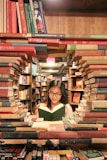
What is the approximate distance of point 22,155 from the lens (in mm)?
1158

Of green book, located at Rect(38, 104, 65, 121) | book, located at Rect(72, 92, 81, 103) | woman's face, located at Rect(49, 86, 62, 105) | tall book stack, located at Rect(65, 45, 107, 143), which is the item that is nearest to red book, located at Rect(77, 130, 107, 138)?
tall book stack, located at Rect(65, 45, 107, 143)

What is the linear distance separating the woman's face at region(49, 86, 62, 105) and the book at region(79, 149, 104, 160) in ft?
3.18

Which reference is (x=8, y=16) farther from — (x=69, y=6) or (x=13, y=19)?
(x=69, y=6)

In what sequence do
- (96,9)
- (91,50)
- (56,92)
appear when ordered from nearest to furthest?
1. (91,50)
2. (96,9)
3. (56,92)

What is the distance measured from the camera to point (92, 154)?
1.17 m

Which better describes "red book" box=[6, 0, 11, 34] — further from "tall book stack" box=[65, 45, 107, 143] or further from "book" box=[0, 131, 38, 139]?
"book" box=[0, 131, 38, 139]

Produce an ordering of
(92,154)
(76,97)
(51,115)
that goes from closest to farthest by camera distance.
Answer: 1. (92,154)
2. (51,115)
3. (76,97)

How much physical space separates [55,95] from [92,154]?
3.61 ft

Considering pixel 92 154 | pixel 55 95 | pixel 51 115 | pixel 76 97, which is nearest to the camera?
pixel 92 154

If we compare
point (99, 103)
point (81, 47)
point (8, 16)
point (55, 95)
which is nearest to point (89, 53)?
point (81, 47)

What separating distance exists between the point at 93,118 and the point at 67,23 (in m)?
0.81

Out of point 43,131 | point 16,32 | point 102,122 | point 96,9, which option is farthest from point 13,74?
point 96,9

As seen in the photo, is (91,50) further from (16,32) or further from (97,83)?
(16,32)

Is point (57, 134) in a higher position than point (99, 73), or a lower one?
lower
